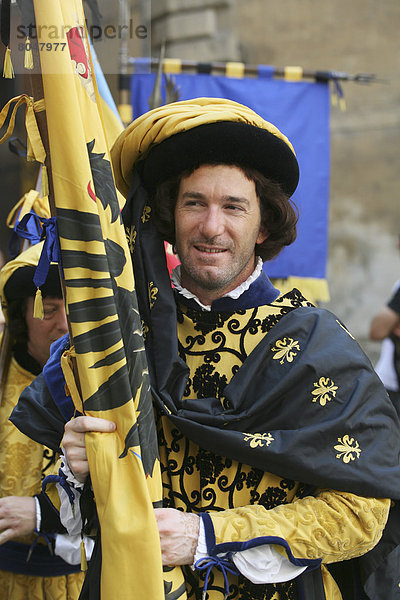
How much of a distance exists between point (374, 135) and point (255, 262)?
21.6 feet

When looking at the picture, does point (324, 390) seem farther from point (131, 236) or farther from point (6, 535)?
point (6, 535)

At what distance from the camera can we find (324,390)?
1623mm

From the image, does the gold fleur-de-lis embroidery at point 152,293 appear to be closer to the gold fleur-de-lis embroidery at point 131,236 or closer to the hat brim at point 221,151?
the gold fleur-de-lis embroidery at point 131,236

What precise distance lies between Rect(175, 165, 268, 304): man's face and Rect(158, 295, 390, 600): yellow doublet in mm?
130

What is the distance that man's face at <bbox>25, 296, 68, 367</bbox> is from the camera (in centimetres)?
254

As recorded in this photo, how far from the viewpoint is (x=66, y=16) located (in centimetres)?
138

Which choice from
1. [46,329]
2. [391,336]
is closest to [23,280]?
[46,329]

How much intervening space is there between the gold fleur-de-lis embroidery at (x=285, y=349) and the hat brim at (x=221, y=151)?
1.58 feet

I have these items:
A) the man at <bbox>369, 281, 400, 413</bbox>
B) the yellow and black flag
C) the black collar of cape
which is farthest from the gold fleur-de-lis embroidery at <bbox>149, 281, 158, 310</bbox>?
the man at <bbox>369, 281, 400, 413</bbox>

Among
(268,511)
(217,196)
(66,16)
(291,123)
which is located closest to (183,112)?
(217,196)

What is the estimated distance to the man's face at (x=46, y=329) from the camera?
8.34 ft

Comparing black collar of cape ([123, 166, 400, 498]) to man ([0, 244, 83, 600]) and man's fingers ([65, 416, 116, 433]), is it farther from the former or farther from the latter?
man ([0, 244, 83, 600])

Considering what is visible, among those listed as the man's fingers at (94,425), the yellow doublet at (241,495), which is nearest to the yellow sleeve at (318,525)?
the yellow doublet at (241,495)

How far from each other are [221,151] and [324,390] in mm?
671
